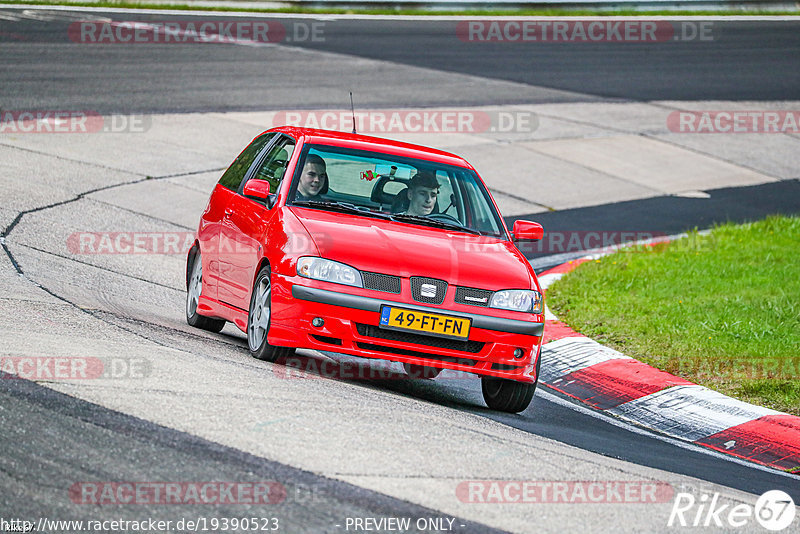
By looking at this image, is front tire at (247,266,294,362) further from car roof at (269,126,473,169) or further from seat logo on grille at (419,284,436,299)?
car roof at (269,126,473,169)

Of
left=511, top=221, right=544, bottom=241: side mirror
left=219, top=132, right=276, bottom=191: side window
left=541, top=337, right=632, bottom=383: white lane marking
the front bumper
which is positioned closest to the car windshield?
left=511, top=221, right=544, bottom=241: side mirror

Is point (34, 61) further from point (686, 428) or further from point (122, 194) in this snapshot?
point (686, 428)

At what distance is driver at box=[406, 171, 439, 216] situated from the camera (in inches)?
337

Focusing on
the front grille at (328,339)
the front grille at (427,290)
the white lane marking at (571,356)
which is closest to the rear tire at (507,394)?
the front grille at (427,290)

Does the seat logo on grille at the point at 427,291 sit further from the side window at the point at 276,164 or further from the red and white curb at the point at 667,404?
the red and white curb at the point at 667,404

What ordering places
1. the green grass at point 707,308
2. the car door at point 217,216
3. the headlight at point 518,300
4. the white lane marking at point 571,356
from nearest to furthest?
the headlight at point 518,300
the car door at point 217,216
the green grass at point 707,308
the white lane marking at point 571,356

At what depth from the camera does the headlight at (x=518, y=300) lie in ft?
25.1

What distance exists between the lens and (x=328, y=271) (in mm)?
7488

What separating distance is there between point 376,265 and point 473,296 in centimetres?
65

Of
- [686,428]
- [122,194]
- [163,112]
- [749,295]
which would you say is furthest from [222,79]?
[686,428]

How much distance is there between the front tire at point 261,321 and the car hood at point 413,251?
1.57ft

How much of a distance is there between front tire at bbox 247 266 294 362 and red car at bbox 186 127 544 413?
1cm

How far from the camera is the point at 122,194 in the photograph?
571 inches

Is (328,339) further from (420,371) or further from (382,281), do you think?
(420,371)
